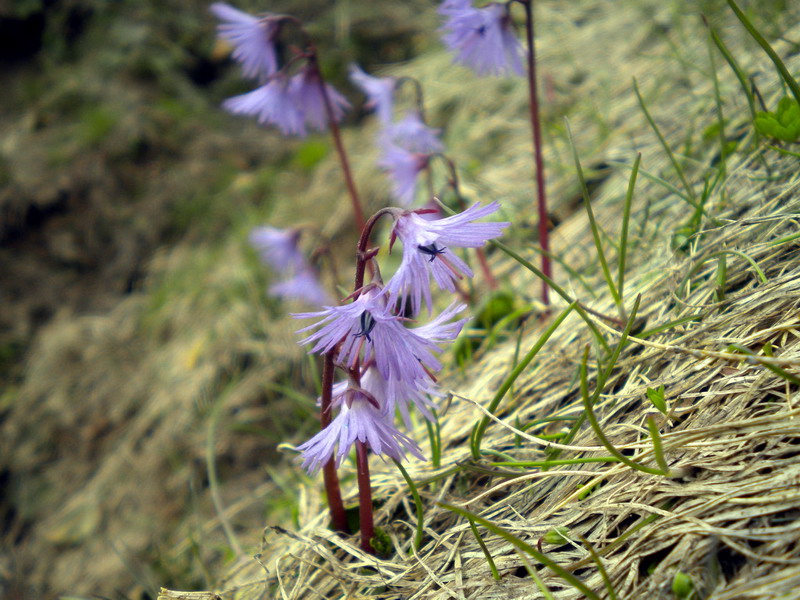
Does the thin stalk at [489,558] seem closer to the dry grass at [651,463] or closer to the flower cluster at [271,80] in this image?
the dry grass at [651,463]

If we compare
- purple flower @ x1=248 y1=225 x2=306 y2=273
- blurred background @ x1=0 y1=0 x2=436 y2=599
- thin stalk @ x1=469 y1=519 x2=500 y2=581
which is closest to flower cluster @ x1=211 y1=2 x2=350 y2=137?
purple flower @ x1=248 y1=225 x2=306 y2=273

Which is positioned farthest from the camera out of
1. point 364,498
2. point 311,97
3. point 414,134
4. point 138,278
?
point 138,278

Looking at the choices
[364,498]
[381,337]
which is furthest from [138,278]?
[381,337]

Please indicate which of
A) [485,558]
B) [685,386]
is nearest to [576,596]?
[485,558]

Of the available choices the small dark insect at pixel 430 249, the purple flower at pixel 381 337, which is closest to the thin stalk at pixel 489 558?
the purple flower at pixel 381 337

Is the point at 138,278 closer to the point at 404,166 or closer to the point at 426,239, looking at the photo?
the point at 404,166

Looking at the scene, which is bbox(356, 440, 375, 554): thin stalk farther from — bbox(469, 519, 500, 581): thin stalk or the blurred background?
the blurred background

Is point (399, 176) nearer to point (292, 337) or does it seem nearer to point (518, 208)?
point (518, 208)
